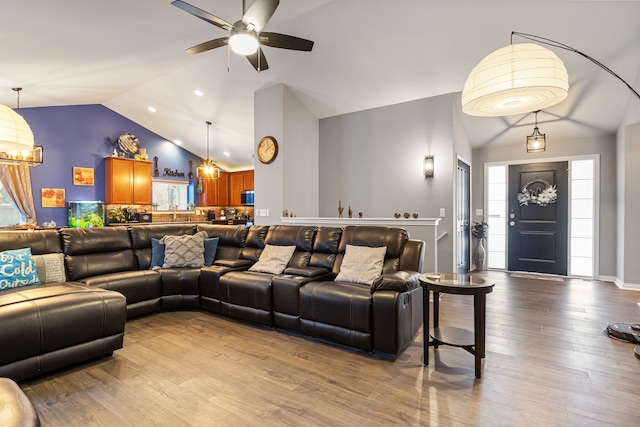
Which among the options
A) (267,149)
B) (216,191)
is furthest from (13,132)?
(216,191)

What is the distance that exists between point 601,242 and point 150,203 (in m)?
9.33

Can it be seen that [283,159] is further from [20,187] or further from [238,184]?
[20,187]

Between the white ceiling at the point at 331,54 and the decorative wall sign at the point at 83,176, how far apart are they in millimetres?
1366

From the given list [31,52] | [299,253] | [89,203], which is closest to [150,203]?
[89,203]

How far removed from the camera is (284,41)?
10.6 feet

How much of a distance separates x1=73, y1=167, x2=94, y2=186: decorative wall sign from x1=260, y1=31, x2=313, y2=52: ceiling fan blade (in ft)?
19.8

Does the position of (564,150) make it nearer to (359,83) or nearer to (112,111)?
(359,83)

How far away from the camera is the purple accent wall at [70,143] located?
645 centimetres

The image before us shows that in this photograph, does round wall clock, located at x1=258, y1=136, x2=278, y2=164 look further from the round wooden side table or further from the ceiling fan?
the round wooden side table

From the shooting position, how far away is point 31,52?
12.5 ft

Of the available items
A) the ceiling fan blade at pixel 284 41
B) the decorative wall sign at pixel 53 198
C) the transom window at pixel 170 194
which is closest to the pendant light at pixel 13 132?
the ceiling fan blade at pixel 284 41

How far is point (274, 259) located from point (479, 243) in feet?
14.9

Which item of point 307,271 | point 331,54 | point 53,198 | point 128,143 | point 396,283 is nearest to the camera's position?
point 396,283

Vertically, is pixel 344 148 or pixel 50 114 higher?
pixel 50 114
